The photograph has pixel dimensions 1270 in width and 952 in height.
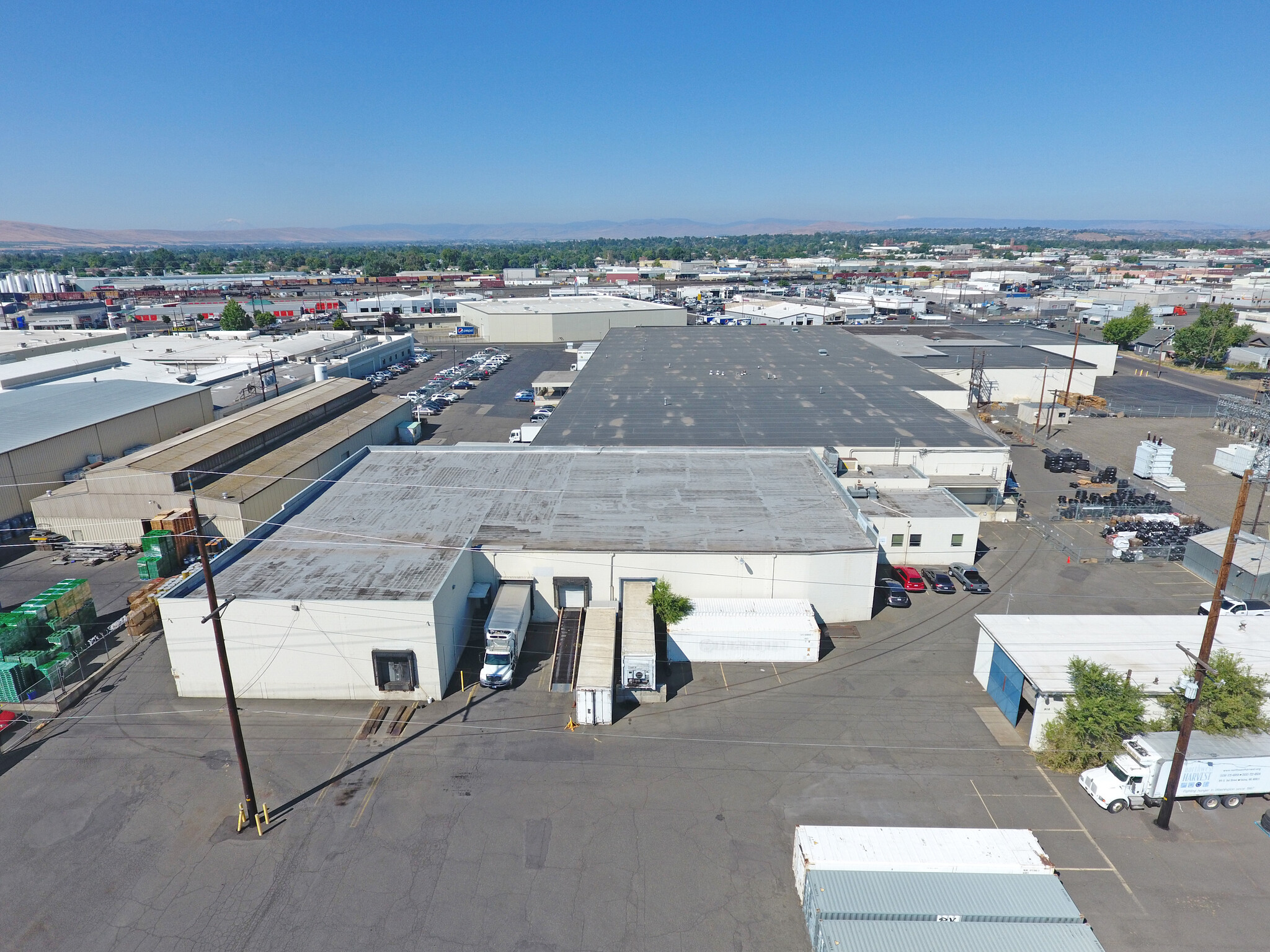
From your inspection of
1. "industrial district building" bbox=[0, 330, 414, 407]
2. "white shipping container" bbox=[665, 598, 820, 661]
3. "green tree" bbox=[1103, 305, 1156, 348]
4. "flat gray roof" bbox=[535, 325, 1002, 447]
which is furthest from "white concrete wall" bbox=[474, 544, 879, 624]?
"green tree" bbox=[1103, 305, 1156, 348]

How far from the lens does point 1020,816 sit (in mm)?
17094

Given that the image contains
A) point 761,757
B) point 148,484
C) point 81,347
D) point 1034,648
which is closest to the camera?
point 761,757

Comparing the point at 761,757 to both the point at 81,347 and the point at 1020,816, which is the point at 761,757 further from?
the point at 81,347

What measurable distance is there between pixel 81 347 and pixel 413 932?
7889cm

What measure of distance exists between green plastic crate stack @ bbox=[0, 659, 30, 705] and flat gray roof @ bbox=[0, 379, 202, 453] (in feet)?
61.8

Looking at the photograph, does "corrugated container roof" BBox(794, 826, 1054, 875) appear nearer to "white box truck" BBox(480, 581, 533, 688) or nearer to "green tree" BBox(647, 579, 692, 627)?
"green tree" BBox(647, 579, 692, 627)

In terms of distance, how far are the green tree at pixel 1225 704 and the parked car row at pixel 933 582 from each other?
32.6ft

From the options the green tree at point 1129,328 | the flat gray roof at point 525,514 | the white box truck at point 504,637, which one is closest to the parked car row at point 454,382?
the flat gray roof at point 525,514

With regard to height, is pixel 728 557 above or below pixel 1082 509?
above

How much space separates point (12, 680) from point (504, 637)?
15.2m

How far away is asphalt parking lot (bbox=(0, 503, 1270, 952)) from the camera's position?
14.2 meters

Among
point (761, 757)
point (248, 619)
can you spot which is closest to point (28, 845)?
point (248, 619)

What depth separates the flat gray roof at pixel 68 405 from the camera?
3775 cm

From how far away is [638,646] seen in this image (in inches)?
867
